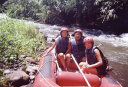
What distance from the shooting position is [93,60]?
320 cm

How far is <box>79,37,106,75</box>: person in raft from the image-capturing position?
303 cm

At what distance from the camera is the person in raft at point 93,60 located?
3.03 metres

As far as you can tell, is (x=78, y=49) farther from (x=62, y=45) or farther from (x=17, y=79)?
(x=17, y=79)

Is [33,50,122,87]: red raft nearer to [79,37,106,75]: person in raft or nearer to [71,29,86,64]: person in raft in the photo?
[79,37,106,75]: person in raft

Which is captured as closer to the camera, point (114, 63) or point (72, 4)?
point (114, 63)

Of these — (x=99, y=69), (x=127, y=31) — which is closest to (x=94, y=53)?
(x=99, y=69)

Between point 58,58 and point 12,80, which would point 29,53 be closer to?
point 58,58

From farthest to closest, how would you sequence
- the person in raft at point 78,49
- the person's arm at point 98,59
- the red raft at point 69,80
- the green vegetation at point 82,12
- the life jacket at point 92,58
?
the green vegetation at point 82,12 < the person in raft at point 78,49 < the life jacket at point 92,58 < the person's arm at point 98,59 < the red raft at point 69,80

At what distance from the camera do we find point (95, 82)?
2.81 m

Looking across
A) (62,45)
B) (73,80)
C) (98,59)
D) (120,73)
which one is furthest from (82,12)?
(73,80)

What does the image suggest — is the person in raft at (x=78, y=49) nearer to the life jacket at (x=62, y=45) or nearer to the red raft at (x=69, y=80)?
the life jacket at (x=62, y=45)

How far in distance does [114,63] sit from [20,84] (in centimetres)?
366

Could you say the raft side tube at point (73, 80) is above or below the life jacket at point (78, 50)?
below

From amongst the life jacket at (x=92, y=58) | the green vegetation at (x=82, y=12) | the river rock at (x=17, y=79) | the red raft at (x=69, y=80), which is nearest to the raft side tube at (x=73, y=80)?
the red raft at (x=69, y=80)
